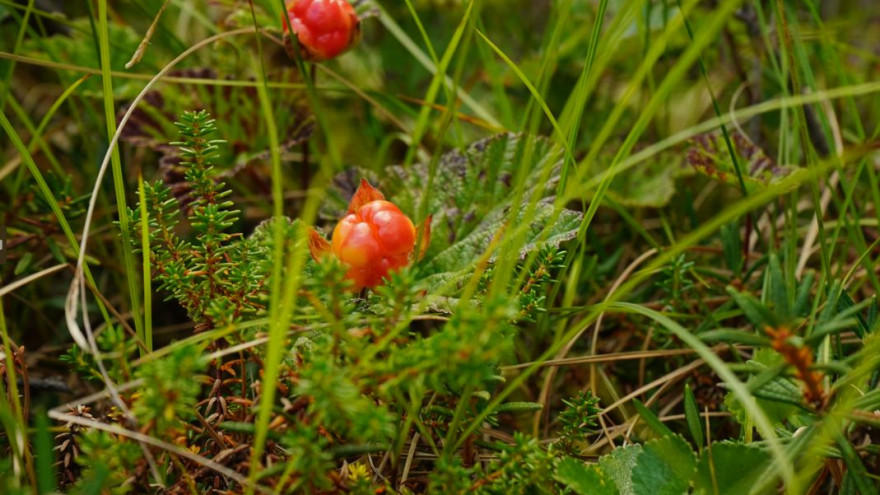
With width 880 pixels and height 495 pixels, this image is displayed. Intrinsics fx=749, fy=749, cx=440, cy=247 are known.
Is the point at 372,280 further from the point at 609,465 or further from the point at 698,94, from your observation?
the point at 698,94

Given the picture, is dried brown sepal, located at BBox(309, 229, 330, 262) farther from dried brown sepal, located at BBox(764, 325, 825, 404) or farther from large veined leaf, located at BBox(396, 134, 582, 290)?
dried brown sepal, located at BBox(764, 325, 825, 404)

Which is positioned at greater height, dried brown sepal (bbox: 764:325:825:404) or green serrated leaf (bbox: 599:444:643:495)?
dried brown sepal (bbox: 764:325:825:404)

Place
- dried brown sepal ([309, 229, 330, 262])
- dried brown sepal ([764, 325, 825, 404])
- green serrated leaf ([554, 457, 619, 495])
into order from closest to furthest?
1. dried brown sepal ([764, 325, 825, 404])
2. green serrated leaf ([554, 457, 619, 495])
3. dried brown sepal ([309, 229, 330, 262])

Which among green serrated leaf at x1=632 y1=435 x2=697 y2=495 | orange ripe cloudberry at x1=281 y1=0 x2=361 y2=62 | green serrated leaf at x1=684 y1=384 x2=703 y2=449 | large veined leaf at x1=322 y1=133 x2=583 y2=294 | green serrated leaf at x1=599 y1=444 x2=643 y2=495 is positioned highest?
orange ripe cloudberry at x1=281 y1=0 x2=361 y2=62

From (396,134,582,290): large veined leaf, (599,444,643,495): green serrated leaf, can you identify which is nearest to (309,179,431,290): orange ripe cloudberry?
(396,134,582,290): large veined leaf

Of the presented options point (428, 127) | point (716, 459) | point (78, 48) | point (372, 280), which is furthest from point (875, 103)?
point (78, 48)

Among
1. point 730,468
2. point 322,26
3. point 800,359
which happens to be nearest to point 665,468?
point 730,468
